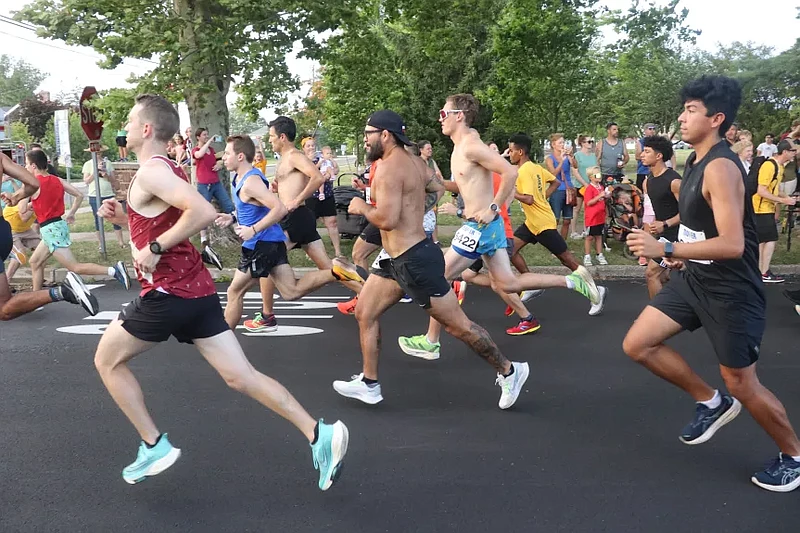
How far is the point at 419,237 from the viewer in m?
4.81

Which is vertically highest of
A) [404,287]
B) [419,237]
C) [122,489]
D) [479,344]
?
[419,237]

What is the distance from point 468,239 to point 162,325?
2942 mm

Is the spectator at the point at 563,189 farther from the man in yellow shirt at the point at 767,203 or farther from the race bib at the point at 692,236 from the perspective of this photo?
the race bib at the point at 692,236

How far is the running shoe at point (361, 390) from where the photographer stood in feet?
16.2

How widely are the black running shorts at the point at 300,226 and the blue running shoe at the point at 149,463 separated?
3.74m

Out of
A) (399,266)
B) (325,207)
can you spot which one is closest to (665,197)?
(399,266)

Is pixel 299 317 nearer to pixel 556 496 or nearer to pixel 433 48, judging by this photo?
pixel 556 496

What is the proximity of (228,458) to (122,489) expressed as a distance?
0.57 meters

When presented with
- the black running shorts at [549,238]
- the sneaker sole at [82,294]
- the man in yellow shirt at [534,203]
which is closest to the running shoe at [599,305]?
the man in yellow shirt at [534,203]

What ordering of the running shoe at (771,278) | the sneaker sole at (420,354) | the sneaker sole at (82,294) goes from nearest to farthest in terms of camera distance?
the sneaker sole at (82,294) < the sneaker sole at (420,354) < the running shoe at (771,278)

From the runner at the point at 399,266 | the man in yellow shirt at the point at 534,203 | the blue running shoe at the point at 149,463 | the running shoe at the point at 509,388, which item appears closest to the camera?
the blue running shoe at the point at 149,463

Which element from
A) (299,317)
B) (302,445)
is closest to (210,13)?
(299,317)

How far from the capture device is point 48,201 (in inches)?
322

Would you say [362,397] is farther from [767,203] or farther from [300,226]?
[767,203]
